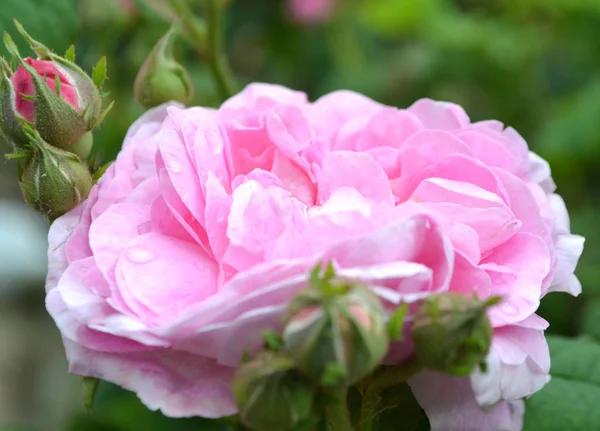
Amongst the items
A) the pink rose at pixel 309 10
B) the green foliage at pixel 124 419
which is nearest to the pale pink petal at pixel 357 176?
the green foliage at pixel 124 419

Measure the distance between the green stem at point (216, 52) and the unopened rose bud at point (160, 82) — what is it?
0.95 feet

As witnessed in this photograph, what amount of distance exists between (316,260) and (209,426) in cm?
79

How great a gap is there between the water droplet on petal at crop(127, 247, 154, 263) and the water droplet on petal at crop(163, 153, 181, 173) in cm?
6

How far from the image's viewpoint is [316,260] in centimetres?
46

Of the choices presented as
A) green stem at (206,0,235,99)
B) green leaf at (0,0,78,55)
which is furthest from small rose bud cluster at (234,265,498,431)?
green stem at (206,0,235,99)

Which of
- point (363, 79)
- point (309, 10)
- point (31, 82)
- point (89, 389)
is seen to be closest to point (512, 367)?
point (89, 389)

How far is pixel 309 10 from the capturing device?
187 centimetres

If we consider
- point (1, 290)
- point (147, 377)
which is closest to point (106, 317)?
point (147, 377)

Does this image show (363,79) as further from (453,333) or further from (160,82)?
(453,333)

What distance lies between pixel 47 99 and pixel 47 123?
18 mm

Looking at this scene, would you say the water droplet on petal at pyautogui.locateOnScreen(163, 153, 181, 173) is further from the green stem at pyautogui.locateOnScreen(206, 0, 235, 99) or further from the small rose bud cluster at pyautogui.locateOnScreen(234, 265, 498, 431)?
the green stem at pyautogui.locateOnScreen(206, 0, 235, 99)

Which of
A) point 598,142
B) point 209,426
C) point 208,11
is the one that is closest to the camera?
point 208,11

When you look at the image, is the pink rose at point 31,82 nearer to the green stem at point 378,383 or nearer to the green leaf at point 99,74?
the green leaf at point 99,74

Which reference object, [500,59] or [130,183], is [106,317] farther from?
[500,59]
